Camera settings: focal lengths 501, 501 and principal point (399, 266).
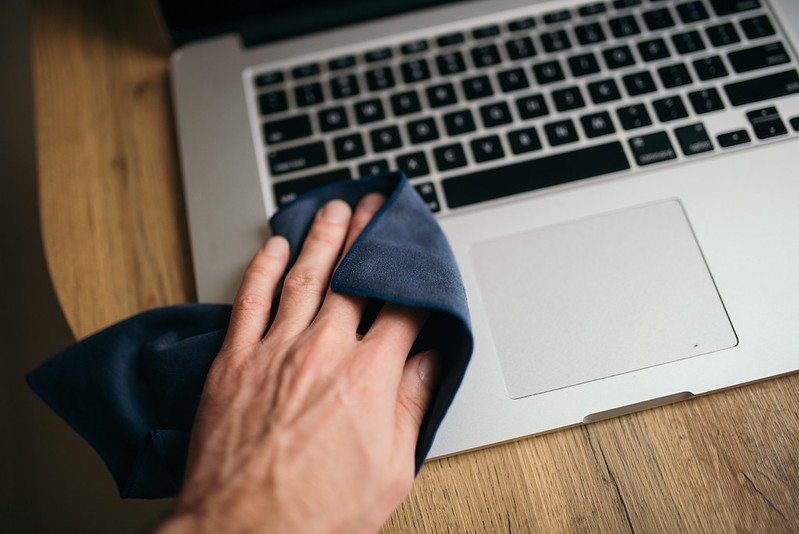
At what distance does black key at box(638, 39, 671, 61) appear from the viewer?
0.49m

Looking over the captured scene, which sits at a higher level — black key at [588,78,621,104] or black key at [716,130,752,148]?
black key at [588,78,621,104]

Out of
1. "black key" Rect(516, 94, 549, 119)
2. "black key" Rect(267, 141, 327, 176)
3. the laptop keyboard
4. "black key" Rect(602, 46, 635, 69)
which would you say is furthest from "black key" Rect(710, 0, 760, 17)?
"black key" Rect(267, 141, 327, 176)

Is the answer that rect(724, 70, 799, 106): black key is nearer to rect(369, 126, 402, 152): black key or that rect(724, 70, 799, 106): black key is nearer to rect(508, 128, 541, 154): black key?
rect(508, 128, 541, 154): black key

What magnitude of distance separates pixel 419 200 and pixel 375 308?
3.9 inches

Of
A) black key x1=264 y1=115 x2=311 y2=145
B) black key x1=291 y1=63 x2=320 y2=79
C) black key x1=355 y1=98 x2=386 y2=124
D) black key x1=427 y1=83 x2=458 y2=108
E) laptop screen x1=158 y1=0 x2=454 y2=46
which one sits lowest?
black key x1=427 y1=83 x2=458 y2=108

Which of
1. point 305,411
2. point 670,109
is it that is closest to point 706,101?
point 670,109

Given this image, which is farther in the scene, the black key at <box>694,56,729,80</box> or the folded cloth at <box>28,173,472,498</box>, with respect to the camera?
the black key at <box>694,56,729,80</box>

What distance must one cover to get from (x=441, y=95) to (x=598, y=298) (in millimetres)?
242

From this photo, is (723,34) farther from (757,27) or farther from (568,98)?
(568,98)

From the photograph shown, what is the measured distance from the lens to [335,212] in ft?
1.44

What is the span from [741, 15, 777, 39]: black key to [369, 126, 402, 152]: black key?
359 mm

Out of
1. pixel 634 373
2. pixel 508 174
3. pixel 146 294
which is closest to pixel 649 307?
pixel 634 373

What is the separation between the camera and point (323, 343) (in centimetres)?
37

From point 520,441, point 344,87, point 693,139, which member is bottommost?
point 520,441
